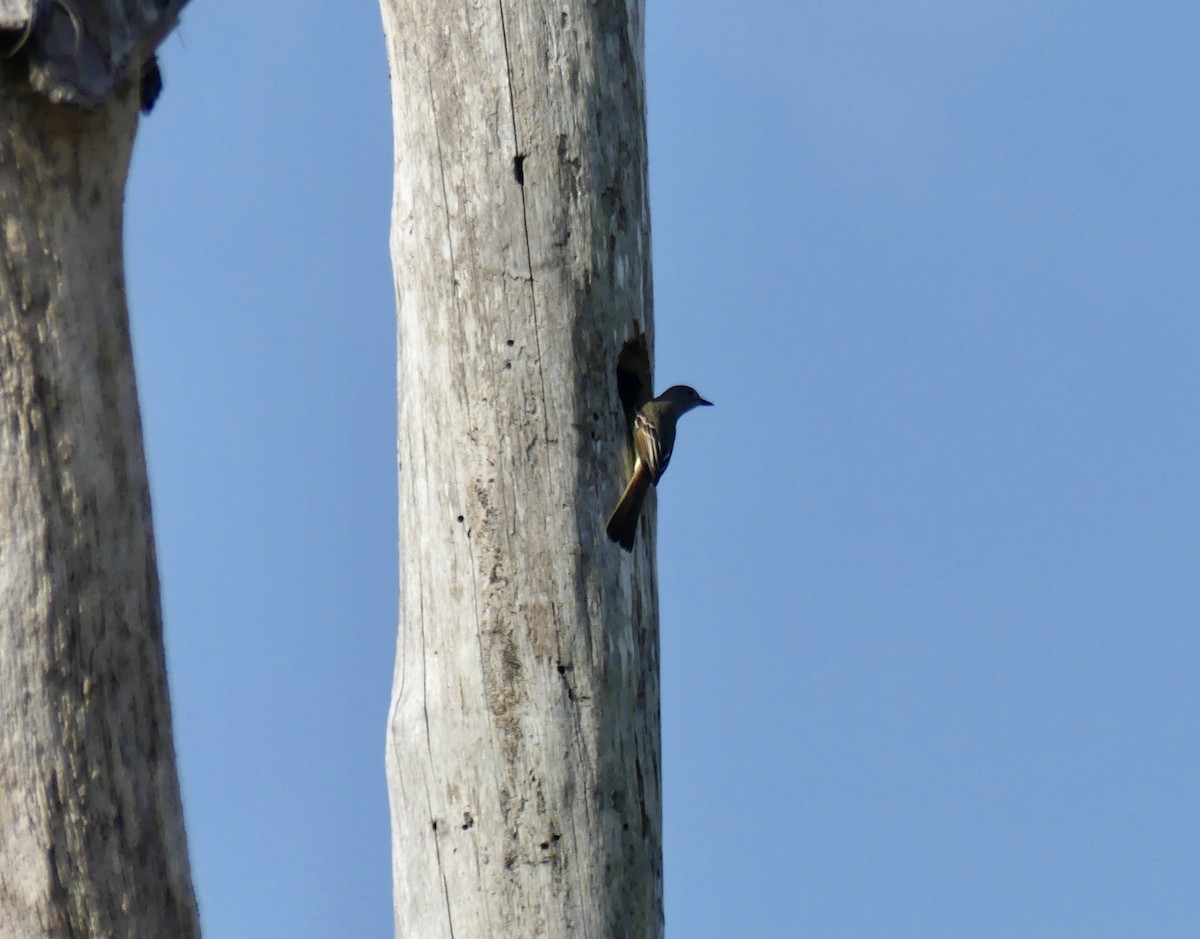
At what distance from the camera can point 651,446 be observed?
4.85 meters

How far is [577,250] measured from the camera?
15.5ft

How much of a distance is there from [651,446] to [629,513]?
267mm

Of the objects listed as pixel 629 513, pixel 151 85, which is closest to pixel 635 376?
pixel 629 513

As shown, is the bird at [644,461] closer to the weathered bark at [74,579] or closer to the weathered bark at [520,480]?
the weathered bark at [520,480]

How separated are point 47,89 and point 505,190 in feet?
5.69

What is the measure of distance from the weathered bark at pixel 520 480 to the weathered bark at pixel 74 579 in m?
1.31

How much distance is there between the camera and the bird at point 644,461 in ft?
15.3

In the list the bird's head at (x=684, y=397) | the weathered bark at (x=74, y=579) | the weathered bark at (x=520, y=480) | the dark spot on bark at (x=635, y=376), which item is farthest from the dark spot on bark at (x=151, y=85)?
the bird's head at (x=684, y=397)

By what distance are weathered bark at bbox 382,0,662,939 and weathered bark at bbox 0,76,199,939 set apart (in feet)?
4.28

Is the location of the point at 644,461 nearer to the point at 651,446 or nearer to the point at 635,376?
the point at 651,446

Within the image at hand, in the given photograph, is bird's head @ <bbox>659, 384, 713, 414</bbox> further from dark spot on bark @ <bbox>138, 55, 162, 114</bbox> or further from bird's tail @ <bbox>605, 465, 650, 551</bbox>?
dark spot on bark @ <bbox>138, 55, 162, 114</bbox>

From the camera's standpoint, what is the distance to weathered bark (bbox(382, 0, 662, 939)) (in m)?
4.40

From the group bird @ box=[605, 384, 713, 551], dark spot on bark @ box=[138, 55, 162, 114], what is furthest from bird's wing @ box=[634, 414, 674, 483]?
dark spot on bark @ box=[138, 55, 162, 114]

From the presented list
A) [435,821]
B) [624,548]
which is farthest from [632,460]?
[435,821]
